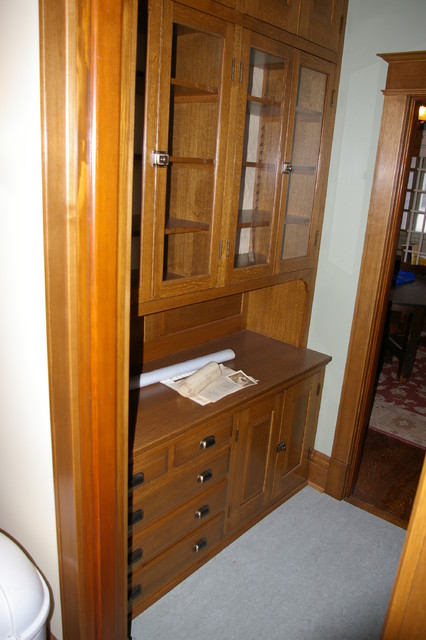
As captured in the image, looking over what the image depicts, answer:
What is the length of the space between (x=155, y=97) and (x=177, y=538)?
1683mm

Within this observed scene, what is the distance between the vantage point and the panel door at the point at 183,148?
63.7 inches

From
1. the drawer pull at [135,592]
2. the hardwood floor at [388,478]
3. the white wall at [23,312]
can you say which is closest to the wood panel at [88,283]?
the white wall at [23,312]

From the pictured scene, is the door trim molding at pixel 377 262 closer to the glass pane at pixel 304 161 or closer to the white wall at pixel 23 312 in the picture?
the glass pane at pixel 304 161

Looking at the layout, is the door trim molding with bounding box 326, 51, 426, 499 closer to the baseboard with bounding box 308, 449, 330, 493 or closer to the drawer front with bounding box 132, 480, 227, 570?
the baseboard with bounding box 308, 449, 330, 493

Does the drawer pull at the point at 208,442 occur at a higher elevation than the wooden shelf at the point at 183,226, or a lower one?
lower

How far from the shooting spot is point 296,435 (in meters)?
2.72

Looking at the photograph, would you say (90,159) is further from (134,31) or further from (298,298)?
(298,298)

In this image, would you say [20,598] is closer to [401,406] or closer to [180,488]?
[180,488]

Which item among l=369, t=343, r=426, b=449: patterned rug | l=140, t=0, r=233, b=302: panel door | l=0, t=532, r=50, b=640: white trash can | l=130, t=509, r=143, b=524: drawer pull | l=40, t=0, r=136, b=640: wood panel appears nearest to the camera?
l=40, t=0, r=136, b=640: wood panel

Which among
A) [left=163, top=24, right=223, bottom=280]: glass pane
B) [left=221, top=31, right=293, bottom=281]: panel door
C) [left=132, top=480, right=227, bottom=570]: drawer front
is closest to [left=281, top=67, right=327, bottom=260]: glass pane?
[left=221, top=31, right=293, bottom=281]: panel door

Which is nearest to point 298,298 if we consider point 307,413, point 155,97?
point 307,413

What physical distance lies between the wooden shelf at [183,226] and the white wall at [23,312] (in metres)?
0.56

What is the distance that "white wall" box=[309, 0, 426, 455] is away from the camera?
2.28 m

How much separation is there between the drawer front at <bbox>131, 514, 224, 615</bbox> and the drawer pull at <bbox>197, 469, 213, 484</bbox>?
0.26 m
